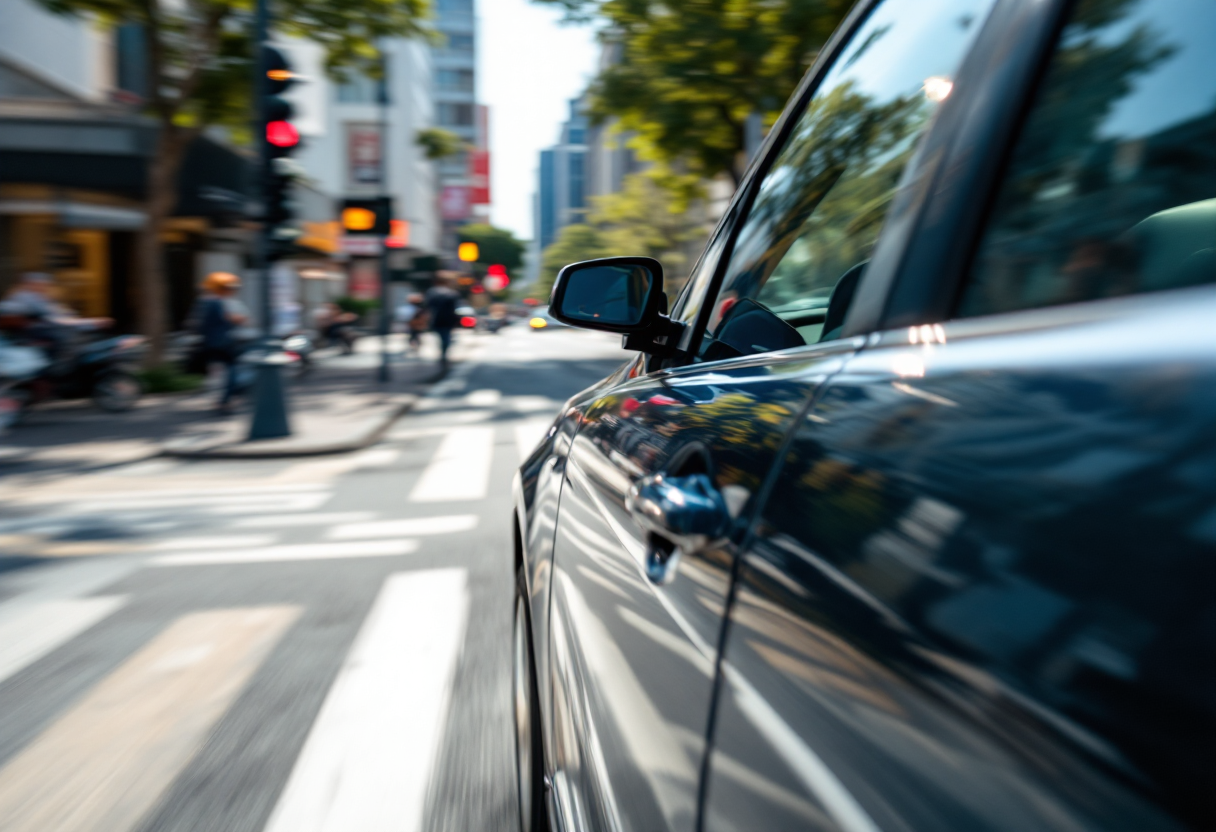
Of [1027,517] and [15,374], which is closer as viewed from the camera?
[1027,517]

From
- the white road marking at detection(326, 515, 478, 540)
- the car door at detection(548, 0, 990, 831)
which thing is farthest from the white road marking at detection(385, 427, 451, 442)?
the car door at detection(548, 0, 990, 831)

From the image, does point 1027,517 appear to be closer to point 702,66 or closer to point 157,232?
point 157,232

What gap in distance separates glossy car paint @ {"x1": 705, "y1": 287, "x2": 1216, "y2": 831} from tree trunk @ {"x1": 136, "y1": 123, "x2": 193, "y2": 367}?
17.4m

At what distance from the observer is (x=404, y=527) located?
659 cm

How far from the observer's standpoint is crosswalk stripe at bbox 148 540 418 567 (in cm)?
569

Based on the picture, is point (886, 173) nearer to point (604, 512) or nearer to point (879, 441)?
point (879, 441)

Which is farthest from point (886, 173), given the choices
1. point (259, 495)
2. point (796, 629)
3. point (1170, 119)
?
point (259, 495)

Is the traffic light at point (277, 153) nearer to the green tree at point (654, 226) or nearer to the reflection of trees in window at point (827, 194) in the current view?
the reflection of trees in window at point (827, 194)

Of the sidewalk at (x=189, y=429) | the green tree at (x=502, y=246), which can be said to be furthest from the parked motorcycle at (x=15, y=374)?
the green tree at (x=502, y=246)

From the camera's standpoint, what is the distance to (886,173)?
138 cm

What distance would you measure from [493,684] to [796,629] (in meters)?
2.91

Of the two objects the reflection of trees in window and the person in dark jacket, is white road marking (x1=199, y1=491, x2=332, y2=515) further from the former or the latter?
the person in dark jacket

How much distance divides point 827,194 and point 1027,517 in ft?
3.46

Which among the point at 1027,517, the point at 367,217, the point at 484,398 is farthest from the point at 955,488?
the point at 367,217
